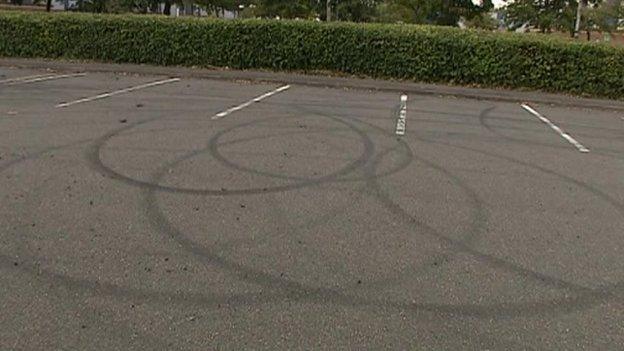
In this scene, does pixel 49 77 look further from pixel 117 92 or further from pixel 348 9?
pixel 348 9

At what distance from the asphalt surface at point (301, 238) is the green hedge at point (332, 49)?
18.9ft

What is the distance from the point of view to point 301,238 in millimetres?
3738

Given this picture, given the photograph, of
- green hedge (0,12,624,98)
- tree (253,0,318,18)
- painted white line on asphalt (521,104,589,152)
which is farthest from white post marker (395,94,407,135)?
tree (253,0,318,18)

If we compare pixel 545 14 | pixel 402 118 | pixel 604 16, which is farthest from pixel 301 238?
pixel 604 16

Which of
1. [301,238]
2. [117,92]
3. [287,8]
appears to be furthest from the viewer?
[287,8]

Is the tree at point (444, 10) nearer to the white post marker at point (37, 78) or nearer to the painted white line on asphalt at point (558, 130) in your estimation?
the painted white line on asphalt at point (558, 130)

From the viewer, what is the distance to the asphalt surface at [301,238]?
2.69m

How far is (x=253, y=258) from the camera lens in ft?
11.2

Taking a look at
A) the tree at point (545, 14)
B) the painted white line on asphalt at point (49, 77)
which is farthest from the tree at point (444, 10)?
the painted white line on asphalt at point (49, 77)

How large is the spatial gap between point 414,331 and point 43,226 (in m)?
2.88

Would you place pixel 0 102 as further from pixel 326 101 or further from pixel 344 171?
pixel 344 171

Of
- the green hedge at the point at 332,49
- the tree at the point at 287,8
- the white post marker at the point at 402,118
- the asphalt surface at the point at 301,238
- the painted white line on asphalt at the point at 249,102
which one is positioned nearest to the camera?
the asphalt surface at the point at 301,238

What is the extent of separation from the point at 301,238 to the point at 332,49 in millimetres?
10544

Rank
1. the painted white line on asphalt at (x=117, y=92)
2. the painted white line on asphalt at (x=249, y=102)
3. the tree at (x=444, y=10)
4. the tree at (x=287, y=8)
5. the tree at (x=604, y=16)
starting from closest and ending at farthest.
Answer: the painted white line on asphalt at (x=249, y=102) → the painted white line on asphalt at (x=117, y=92) → the tree at (x=444, y=10) → the tree at (x=287, y=8) → the tree at (x=604, y=16)
